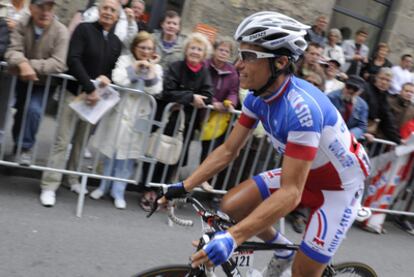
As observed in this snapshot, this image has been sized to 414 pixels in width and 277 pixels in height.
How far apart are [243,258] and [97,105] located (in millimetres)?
2519

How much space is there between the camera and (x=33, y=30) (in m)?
4.82

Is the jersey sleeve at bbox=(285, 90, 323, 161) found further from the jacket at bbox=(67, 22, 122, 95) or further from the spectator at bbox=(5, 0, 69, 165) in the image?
the spectator at bbox=(5, 0, 69, 165)

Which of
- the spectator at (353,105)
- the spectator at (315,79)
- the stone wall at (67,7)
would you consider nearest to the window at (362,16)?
the spectator at (315,79)

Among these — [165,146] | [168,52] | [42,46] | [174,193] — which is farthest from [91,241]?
[168,52]

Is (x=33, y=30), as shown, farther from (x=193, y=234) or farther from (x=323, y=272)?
(x=323, y=272)

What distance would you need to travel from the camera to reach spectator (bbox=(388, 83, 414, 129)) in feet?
20.7

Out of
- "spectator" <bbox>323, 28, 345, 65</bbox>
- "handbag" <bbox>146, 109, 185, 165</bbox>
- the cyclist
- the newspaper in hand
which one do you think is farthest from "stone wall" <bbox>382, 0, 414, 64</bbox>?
the cyclist

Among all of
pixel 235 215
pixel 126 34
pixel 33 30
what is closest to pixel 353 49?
pixel 126 34

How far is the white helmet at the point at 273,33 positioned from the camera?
8.36 feet

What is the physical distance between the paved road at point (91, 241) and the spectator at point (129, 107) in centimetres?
48

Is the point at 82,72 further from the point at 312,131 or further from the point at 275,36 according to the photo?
the point at 312,131

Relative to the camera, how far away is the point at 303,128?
2564 millimetres

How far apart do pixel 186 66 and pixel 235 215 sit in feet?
8.18

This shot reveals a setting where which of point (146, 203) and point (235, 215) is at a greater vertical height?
point (235, 215)
